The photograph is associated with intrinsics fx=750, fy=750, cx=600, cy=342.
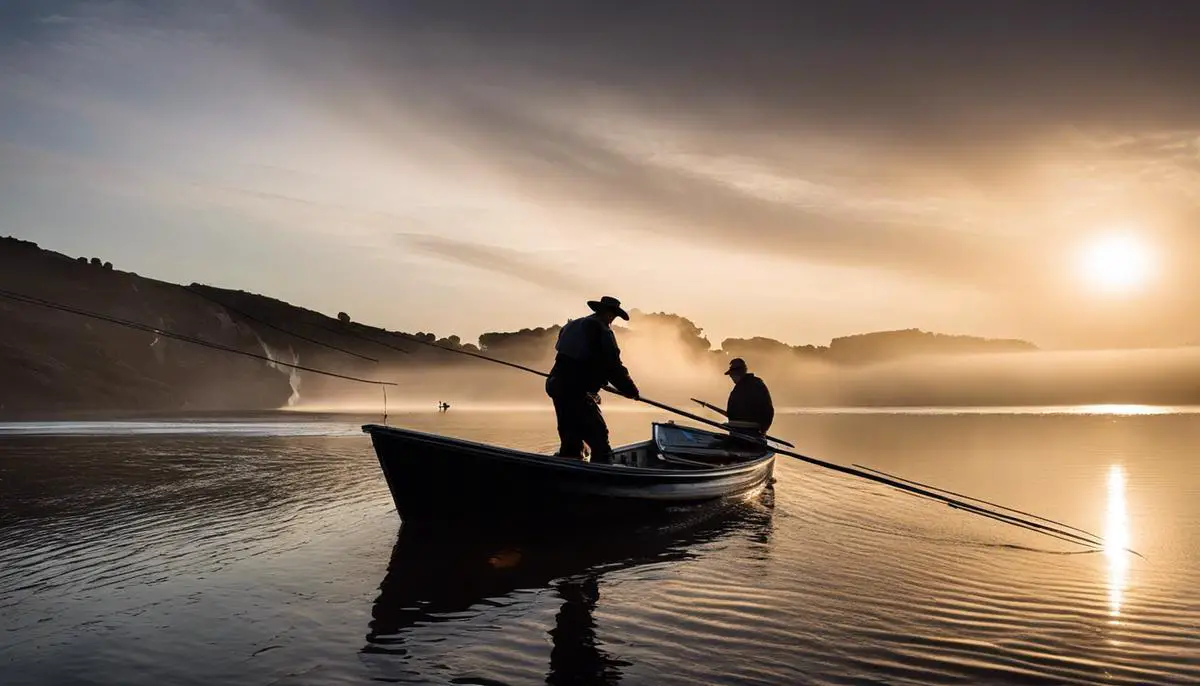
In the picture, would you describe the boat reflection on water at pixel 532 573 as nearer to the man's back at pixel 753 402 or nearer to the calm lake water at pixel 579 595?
the calm lake water at pixel 579 595

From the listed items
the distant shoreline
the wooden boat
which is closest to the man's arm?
the wooden boat

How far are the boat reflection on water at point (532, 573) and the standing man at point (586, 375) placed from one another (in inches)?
64.9

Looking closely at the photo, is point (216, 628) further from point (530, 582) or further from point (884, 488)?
point (884, 488)

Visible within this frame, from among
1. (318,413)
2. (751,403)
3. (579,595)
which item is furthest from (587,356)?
(318,413)

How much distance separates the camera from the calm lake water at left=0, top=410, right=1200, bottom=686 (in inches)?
245

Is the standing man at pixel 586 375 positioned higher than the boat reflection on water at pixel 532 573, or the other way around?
the standing man at pixel 586 375

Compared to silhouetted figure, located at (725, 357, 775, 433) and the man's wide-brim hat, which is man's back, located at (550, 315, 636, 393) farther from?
silhouetted figure, located at (725, 357, 775, 433)

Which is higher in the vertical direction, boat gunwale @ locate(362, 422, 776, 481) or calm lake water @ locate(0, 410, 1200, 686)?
boat gunwale @ locate(362, 422, 776, 481)

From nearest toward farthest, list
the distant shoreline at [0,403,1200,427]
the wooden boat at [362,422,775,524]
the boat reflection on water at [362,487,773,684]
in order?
1. the boat reflection on water at [362,487,773,684]
2. the wooden boat at [362,422,775,524]
3. the distant shoreline at [0,403,1200,427]

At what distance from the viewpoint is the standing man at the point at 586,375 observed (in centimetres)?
1263

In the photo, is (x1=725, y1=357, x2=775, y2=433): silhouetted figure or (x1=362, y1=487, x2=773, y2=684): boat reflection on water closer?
(x1=362, y1=487, x2=773, y2=684): boat reflection on water

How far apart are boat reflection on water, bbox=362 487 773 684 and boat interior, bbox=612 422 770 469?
3.29 meters

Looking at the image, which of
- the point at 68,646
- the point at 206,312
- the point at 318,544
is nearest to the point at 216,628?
the point at 68,646

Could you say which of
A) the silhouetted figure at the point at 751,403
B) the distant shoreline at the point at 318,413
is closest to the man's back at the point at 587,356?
the silhouetted figure at the point at 751,403
